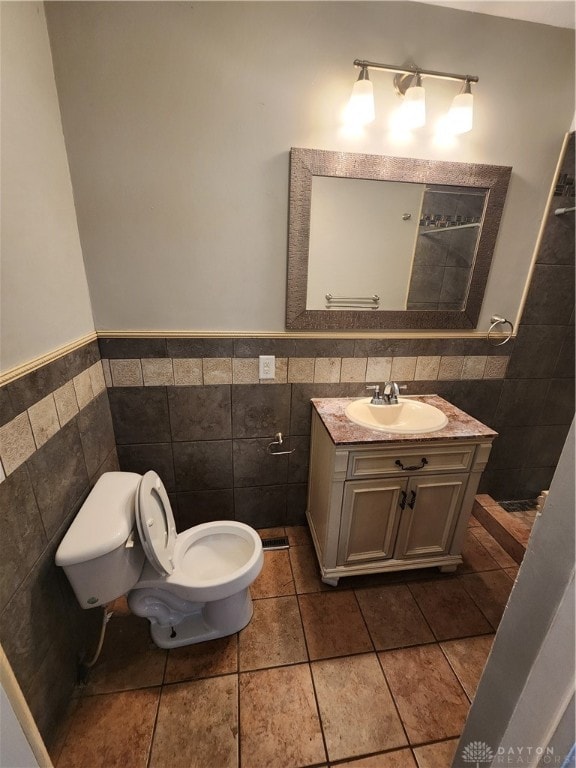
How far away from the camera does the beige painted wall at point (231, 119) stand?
1.12 meters

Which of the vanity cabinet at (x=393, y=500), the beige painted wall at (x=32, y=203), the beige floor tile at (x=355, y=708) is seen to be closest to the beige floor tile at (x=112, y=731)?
the beige floor tile at (x=355, y=708)

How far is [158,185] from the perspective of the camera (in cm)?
124

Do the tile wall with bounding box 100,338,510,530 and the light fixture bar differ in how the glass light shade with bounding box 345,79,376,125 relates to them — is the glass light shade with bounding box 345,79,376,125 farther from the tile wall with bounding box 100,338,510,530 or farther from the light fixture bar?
the tile wall with bounding box 100,338,510,530

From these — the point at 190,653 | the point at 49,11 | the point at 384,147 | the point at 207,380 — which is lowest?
the point at 190,653

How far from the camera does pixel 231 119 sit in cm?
121

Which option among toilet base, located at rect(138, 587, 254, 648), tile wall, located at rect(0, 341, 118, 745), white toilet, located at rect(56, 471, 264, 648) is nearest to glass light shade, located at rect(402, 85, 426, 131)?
tile wall, located at rect(0, 341, 118, 745)

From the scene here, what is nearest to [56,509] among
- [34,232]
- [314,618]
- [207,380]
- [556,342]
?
[207,380]

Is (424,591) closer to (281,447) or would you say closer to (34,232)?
(281,447)

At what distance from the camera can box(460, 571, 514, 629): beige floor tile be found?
146cm

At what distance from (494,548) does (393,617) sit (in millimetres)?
799

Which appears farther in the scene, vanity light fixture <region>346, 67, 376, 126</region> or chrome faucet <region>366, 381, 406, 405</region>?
chrome faucet <region>366, 381, 406, 405</region>

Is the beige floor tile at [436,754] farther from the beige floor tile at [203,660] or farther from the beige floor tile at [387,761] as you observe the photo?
the beige floor tile at [203,660]

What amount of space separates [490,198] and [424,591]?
186 cm

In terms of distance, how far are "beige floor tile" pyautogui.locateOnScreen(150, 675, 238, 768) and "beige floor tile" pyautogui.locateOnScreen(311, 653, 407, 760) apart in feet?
1.03
